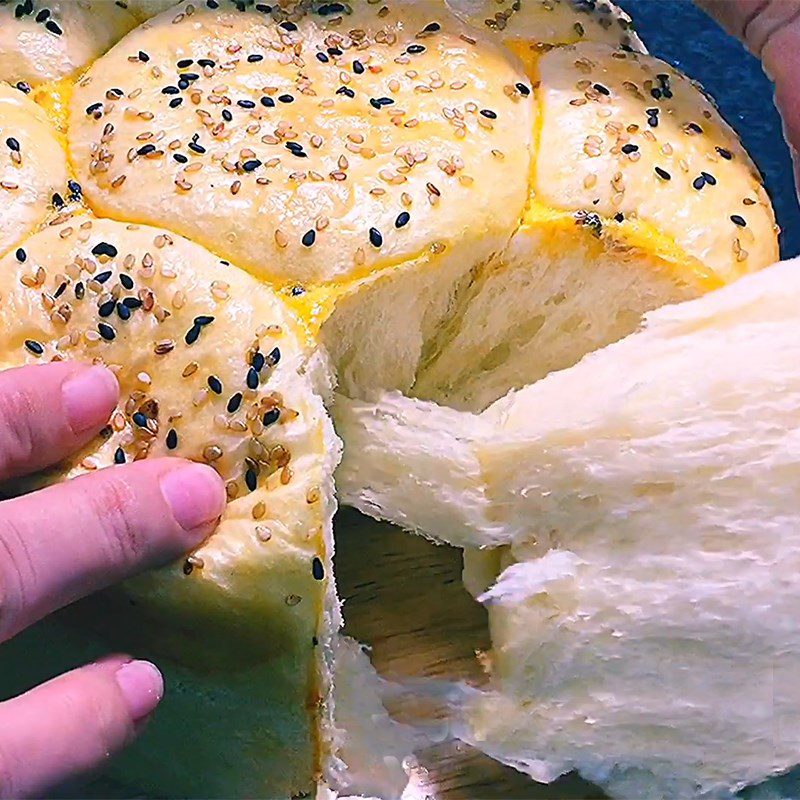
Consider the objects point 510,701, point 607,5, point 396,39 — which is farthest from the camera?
point 607,5

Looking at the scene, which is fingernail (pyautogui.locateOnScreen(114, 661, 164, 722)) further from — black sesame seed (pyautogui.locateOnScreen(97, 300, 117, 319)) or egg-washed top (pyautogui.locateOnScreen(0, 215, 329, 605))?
black sesame seed (pyautogui.locateOnScreen(97, 300, 117, 319))

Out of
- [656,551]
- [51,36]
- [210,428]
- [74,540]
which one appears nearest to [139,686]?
[74,540]

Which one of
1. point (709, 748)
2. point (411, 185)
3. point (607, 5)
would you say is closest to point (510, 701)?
point (709, 748)

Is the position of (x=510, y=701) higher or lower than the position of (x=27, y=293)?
lower

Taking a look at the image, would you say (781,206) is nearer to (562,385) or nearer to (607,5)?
(607,5)

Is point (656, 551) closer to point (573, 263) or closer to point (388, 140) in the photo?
point (573, 263)

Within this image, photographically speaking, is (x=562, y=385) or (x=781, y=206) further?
(x=781, y=206)

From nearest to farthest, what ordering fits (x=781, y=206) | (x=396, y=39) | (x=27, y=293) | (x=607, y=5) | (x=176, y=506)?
1. (x=176, y=506)
2. (x=27, y=293)
3. (x=396, y=39)
4. (x=607, y=5)
5. (x=781, y=206)

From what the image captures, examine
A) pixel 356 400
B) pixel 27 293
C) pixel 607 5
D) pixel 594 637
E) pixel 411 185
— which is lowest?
pixel 594 637
